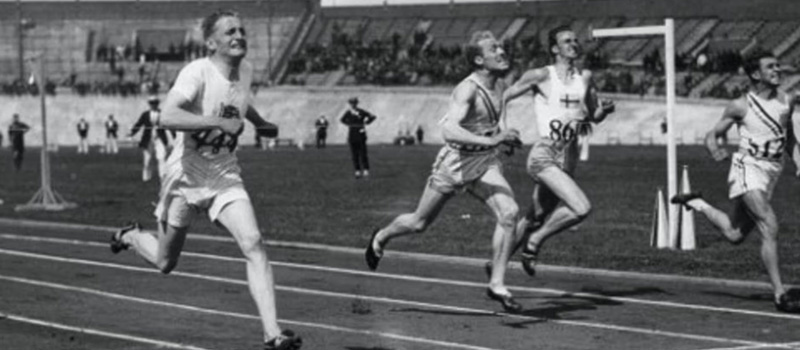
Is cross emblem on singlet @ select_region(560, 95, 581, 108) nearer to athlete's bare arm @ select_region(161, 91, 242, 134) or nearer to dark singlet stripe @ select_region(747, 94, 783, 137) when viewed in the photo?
dark singlet stripe @ select_region(747, 94, 783, 137)

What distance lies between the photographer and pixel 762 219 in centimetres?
1392

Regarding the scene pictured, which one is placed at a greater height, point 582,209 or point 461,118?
point 461,118

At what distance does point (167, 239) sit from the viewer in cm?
1166

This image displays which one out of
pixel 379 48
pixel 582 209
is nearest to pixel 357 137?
pixel 582 209

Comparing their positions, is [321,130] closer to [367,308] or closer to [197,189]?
[367,308]

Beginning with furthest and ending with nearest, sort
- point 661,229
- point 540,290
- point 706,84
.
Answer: point 706,84, point 661,229, point 540,290

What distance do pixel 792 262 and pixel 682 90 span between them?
55.0 meters

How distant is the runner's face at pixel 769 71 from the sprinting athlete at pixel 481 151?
2.08 meters

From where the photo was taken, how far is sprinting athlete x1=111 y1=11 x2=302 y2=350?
10.8 m

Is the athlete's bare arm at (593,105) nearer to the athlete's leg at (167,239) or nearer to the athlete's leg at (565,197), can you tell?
the athlete's leg at (565,197)

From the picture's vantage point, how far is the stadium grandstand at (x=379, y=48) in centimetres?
7269

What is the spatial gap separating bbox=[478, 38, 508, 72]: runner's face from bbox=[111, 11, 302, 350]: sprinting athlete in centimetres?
304

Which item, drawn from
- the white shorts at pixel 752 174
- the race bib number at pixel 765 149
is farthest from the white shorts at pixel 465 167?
the race bib number at pixel 765 149

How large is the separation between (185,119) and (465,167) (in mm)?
3651
